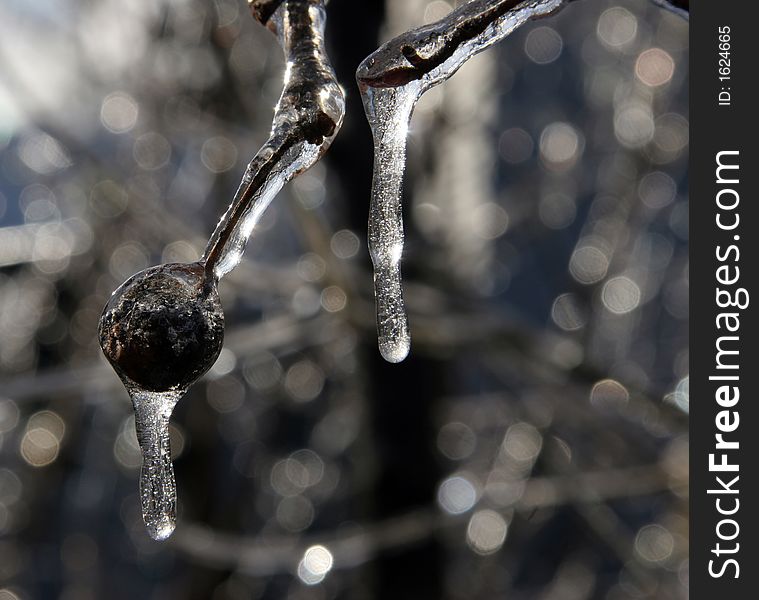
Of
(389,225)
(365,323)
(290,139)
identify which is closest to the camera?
(290,139)

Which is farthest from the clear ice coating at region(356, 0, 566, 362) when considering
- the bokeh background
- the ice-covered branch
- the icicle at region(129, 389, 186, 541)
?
the bokeh background

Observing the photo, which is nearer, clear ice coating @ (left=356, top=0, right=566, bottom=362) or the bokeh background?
clear ice coating @ (left=356, top=0, right=566, bottom=362)

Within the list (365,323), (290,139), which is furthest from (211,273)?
(365,323)

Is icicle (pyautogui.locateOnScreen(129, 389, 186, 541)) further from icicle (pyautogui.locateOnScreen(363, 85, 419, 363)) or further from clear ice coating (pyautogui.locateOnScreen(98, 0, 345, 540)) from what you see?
icicle (pyautogui.locateOnScreen(363, 85, 419, 363))

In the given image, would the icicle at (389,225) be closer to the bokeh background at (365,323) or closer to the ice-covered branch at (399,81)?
the ice-covered branch at (399,81)

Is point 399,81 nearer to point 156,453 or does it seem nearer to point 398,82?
point 398,82

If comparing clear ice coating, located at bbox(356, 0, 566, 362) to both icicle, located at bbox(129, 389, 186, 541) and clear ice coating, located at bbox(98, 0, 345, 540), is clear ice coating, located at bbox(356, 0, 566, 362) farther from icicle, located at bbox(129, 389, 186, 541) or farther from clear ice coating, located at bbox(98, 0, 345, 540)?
icicle, located at bbox(129, 389, 186, 541)

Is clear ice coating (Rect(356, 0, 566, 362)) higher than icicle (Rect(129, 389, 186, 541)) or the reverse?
higher
